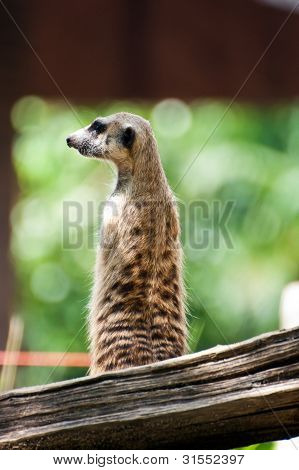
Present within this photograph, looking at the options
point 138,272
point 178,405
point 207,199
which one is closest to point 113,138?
point 138,272

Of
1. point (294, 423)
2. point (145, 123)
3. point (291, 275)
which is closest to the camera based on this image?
point (294, 423)

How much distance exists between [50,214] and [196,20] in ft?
8.79

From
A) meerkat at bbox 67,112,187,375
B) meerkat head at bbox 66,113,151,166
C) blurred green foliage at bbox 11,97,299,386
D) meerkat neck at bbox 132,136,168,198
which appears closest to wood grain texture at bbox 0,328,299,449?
meerkat at bbox 67,112,187,375

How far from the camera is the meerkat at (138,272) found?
194cm

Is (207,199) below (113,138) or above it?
below

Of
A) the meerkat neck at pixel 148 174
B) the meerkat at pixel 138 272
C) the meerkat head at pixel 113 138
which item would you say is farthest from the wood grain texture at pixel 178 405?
the meerkat head at pixel 113 138

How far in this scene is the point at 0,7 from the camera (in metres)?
3.50

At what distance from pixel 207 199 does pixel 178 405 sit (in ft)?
12.7

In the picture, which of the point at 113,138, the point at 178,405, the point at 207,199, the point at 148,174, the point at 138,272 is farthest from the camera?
the point at 207,199

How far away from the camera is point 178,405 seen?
1.62 metres

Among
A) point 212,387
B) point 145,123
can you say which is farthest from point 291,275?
point 212,387

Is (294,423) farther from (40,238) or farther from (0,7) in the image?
(40,238)

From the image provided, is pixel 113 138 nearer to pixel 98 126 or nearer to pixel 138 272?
pixel 98 126
